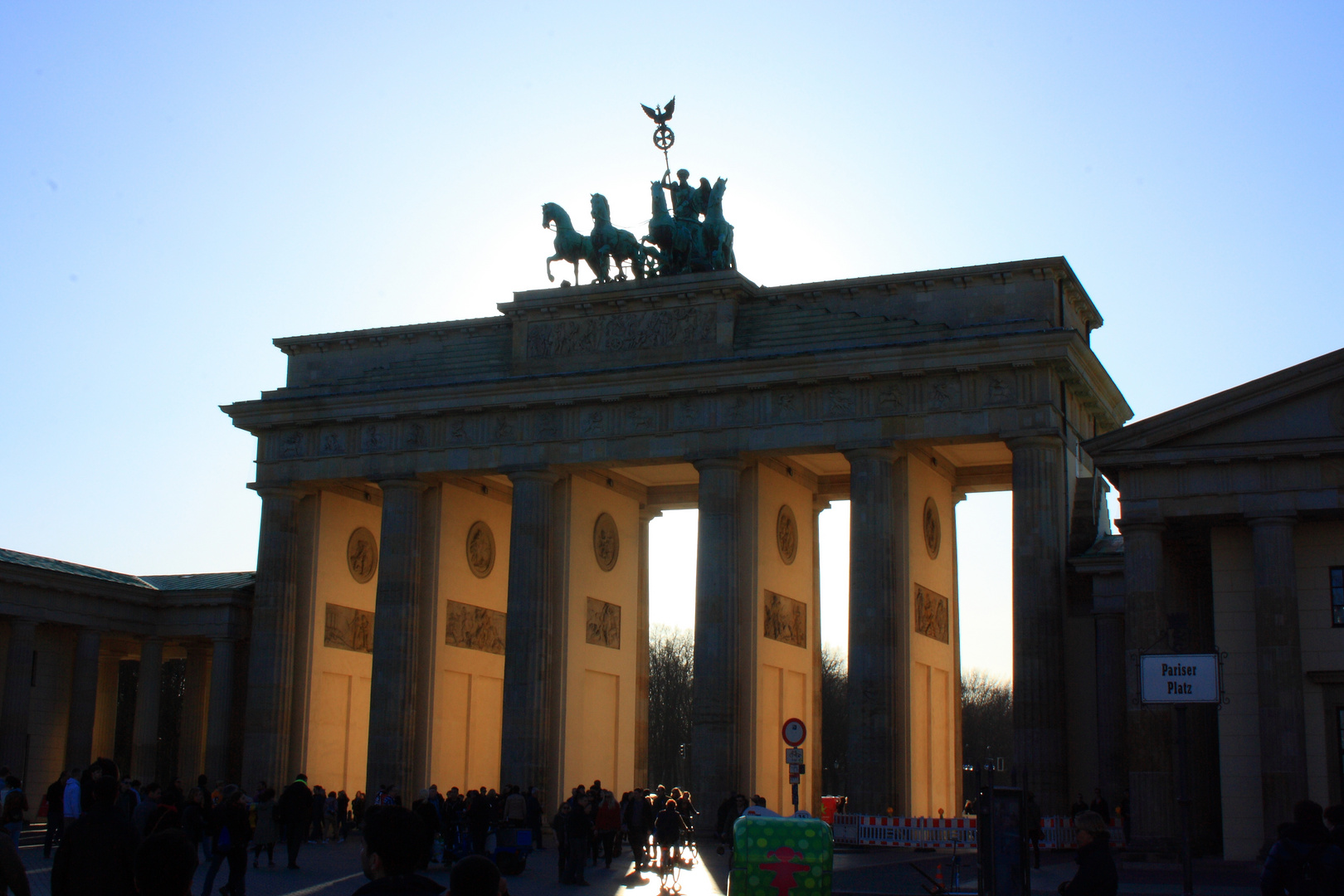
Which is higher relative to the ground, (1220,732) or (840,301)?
(840,301)

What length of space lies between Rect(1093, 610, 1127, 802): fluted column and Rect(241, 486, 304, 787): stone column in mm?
22242

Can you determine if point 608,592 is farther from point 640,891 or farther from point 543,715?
point 640,891

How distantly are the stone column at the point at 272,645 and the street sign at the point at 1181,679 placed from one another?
3032 cm

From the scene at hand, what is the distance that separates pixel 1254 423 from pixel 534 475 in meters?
20.1

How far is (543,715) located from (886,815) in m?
9.97

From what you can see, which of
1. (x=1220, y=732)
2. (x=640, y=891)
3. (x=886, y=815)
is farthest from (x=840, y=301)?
(x=640, y=891)

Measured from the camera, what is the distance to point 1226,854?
2638 cm

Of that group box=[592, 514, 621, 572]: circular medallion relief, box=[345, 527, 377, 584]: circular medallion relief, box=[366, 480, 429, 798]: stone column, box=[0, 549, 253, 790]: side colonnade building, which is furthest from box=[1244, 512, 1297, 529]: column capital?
box=[0, 549, 253, 790]: side colonnade building

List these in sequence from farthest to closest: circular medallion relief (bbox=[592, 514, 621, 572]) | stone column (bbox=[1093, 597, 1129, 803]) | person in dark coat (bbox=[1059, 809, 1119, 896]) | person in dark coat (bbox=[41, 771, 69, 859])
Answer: circular medallion relief (bbox=[592, 514, 621, 572]) < stone column (bbox=[1093, 597, 1129, 803]) < person in dark coat (bbox=[41, 771, 69, 859]) < person in dark coat (bbox=[1059, 809, 1119, 896])

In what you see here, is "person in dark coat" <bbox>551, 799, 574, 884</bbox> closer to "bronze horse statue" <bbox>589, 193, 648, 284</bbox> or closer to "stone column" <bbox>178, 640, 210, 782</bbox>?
"bronze horse statue" <bbox>589, 193, 648, 284</bbox>

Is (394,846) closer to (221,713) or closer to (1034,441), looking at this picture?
(1034,441)

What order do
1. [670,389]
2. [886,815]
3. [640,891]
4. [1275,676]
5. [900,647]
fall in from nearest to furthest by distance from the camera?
[640,891] → [1275,676] → [886,815] → [900,647] → [670,389]

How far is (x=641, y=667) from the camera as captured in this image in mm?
45188

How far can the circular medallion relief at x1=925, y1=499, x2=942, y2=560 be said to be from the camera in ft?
131
